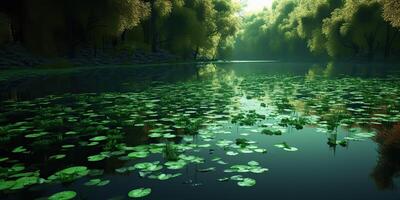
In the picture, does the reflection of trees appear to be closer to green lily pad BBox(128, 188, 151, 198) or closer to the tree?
green lily pad BBox(128, 188, 151, 198)

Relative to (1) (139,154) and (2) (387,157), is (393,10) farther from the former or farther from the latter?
(1) (139,154)

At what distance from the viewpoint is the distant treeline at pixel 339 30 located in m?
49.5

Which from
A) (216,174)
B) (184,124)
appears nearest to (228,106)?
(184,124)

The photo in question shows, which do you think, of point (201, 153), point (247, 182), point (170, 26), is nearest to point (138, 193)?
point (247, 182)

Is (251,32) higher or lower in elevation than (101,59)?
higher

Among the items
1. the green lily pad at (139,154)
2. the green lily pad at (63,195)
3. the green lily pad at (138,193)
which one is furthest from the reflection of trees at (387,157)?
the green lily pad at (63,195)

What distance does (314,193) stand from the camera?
4250 mm

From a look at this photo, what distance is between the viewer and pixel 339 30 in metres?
54.9

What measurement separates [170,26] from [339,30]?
94.8 feet

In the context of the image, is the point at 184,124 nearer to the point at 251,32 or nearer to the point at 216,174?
the point at 216,174

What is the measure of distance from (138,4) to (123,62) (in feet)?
32.3

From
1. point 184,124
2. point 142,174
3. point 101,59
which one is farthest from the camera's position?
point 101,59

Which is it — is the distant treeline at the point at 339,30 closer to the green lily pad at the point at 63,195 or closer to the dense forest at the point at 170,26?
the dense forest at the point at 170,26

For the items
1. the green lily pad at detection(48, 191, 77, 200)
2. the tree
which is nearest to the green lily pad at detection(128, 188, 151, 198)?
the green lily pad at detection(48, 191, 77, 200)
